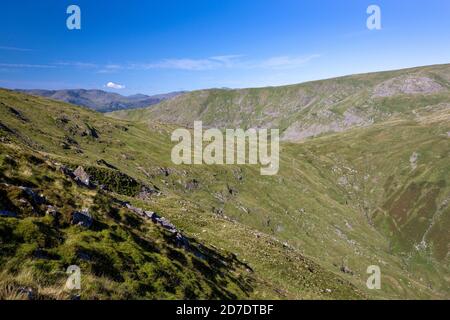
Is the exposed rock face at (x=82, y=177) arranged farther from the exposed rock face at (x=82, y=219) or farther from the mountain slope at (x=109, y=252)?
the exposed rock face at (x=82, y=219)

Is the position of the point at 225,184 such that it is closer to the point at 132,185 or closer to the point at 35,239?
the point at 132,185

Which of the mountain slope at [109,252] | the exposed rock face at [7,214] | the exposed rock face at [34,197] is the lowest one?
the mountain slope at [109,252]
